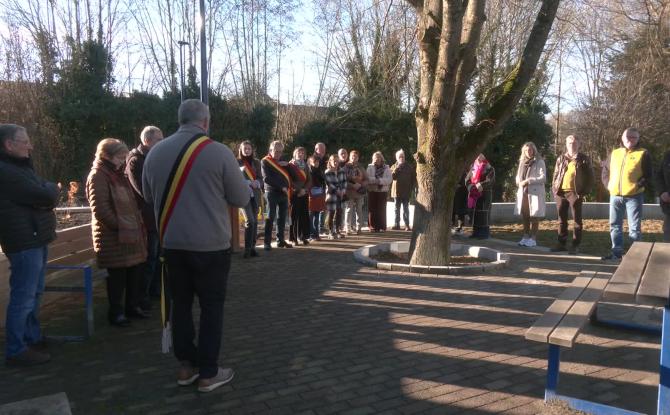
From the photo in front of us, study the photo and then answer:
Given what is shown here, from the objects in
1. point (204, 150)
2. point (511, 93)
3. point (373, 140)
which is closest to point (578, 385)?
point (204, 150)

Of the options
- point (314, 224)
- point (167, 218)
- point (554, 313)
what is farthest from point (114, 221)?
point (314, 224)

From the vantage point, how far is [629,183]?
8438 millimetres

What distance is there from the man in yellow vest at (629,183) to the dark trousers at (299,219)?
545 centimetres

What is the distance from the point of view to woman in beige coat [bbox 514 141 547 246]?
1011 cm

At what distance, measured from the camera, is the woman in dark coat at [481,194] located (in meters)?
11.1

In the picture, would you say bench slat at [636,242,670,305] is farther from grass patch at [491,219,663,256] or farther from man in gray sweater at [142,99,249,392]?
grass patch at [491,219,663,256]

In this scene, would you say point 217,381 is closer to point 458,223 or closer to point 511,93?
point 511,93

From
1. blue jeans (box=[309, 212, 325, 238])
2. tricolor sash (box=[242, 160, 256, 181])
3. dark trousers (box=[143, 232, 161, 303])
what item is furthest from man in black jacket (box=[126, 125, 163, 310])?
blue jeans (box=[309, 212, 325, 238])

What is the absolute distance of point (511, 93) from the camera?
7.66 m

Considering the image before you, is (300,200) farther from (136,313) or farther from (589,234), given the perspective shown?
(589,234)

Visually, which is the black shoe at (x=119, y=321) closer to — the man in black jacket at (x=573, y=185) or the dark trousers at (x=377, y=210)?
the man in black jacket at (x=573, y=185)

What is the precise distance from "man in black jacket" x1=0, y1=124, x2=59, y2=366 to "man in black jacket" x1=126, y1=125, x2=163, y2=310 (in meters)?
1.26

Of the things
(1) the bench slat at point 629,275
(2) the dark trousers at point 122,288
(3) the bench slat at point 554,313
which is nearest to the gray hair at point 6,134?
(2) the dark trousers at point 122,288

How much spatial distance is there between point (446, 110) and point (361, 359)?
4349 millimetres
